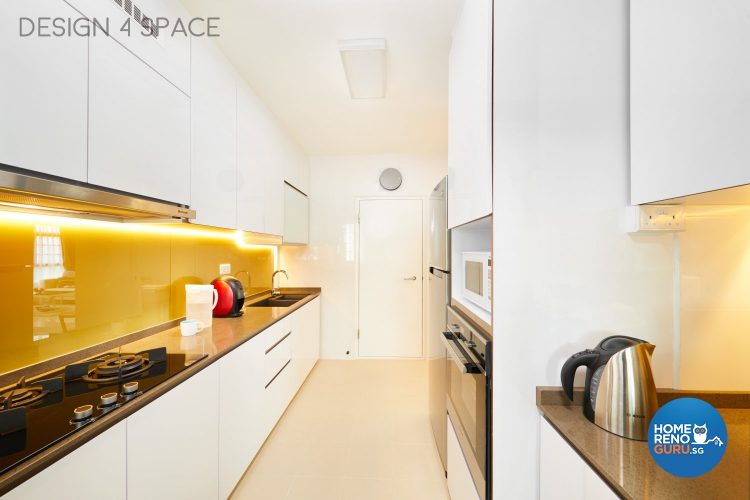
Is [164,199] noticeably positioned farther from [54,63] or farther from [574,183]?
[574,183]

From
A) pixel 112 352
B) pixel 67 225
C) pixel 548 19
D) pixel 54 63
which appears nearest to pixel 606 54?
pixel 548 19

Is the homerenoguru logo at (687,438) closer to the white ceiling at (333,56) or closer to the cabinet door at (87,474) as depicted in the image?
the cabinet door at (87,474)

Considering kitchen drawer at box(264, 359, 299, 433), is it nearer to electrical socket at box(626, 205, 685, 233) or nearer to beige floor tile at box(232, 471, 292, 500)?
beige floor tile at box(232, 471, 292, 500)

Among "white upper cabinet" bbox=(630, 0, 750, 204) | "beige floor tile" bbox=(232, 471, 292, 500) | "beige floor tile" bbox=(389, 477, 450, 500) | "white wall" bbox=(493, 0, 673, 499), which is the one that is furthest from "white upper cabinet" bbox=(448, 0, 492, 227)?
"beige floor tile" bbox=(232, 471, 292, 500)

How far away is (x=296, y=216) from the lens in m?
3.50

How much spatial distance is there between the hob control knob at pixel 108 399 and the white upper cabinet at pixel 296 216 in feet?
7.46

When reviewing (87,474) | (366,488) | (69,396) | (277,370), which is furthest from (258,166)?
(366,488)

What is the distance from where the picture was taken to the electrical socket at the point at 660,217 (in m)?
0.96

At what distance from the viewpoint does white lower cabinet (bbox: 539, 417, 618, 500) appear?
72 centimetres

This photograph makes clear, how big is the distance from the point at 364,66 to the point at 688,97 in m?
1.79

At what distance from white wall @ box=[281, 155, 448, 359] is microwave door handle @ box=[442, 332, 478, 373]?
2.51m

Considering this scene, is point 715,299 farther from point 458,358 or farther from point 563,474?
point 458,358

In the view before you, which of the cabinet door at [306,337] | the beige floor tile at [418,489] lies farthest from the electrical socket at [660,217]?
the cabinet door at [306,337]

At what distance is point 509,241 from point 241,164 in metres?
1.92
